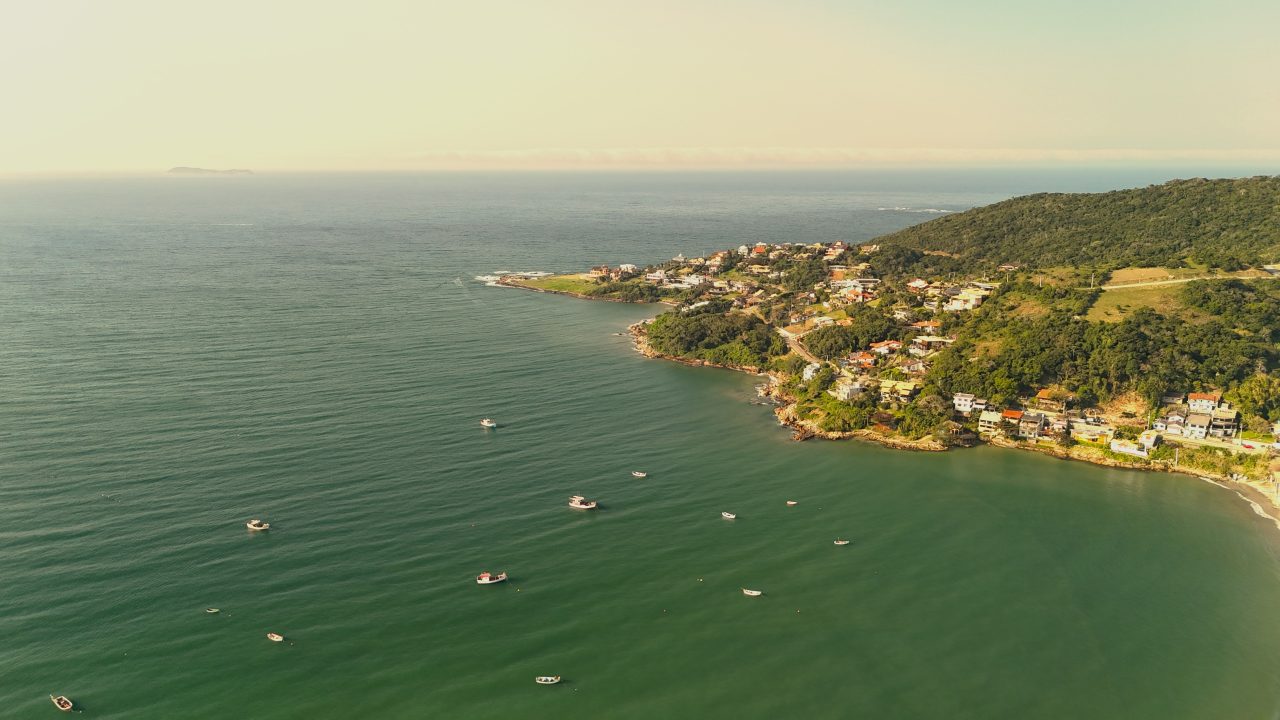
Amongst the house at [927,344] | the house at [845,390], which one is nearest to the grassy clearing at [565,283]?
the house at [927,344]

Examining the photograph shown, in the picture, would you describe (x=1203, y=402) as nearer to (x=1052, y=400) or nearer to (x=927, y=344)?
(x=1052, y=400)

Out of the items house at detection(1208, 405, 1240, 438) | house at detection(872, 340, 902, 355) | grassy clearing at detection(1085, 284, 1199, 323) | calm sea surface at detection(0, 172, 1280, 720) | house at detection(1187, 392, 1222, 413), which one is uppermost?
grassy clearing at detection(1085, 284, 1199, 323)

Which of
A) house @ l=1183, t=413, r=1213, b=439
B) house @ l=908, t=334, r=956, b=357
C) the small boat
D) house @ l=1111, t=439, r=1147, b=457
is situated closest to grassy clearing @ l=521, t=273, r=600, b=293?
house @ l=908, t=334, r=956, b=357

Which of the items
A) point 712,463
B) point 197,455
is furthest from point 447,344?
point 712,463

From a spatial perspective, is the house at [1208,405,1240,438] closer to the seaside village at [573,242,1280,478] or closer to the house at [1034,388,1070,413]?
the seaside village at [573,242,1280,478]

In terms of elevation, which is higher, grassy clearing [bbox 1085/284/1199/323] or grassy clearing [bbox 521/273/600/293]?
grassy clearing [bbox 1085/284/1199/323]

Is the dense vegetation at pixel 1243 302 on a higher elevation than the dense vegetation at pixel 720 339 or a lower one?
higher

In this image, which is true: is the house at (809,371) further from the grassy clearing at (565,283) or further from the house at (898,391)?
the grassy clearing at (565,283)
